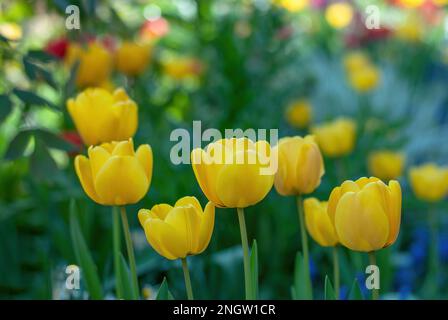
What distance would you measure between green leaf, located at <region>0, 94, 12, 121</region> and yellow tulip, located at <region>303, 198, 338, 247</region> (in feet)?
1.51

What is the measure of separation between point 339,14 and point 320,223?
3.37 metres

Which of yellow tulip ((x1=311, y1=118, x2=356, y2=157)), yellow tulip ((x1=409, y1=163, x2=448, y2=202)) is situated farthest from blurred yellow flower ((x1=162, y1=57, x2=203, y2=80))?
yellow tulip ((x1=409, y1=163, x2=448, y2=202))

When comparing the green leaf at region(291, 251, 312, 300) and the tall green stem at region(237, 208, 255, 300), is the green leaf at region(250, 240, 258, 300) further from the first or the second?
the green leaf at region(291, 251, 312, 300)

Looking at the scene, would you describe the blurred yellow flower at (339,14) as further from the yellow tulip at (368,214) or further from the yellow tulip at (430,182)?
the yellow tulip at (368,214)

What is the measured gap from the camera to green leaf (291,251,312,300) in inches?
39.2

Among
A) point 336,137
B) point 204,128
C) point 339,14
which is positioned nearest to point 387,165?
point 336,137

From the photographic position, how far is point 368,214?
2.64 ft

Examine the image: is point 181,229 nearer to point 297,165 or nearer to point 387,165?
point 297,165

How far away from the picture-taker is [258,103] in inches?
85.1

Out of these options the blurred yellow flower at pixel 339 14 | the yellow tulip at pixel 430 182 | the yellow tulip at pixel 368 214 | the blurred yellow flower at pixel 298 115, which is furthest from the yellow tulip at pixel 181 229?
the blurred yellow flower at pixel 339 14

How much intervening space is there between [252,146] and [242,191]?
1.9 inches

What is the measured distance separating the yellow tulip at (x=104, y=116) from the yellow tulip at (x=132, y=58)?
0.93m

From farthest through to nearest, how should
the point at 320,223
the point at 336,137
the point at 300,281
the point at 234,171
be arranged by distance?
the point at 336,137, the point at 300,281, the point at 320,223, the point at 234,171
